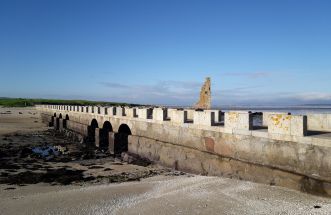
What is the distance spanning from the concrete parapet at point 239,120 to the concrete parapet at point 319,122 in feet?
5.99

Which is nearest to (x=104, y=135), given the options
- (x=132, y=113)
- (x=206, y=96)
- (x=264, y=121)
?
(x=132, y=113)

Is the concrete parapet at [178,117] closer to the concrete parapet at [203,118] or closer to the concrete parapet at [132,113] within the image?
the concrete parapet at [203,118]

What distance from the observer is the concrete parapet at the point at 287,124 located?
24.2 ft

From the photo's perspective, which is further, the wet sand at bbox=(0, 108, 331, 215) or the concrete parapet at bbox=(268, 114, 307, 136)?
the concrete parapet at bbox=(268, 114, 307, 136)

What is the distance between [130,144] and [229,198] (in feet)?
29.1

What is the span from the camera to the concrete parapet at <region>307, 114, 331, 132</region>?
912 centimetres

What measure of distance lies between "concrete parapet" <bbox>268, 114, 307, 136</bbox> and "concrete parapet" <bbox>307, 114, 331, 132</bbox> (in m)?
1.85

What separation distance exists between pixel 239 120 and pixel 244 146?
2.26 feet

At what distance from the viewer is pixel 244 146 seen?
8859 mm

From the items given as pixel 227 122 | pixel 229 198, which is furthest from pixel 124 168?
pixel 229 198

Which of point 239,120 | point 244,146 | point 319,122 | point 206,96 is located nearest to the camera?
point 244,146

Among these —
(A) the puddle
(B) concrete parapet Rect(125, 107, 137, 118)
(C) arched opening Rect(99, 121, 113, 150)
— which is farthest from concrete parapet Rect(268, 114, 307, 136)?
(C) arched opening Rect(99, 121, 113, 150)

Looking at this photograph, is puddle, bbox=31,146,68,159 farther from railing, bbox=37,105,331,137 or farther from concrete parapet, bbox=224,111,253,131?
concrete parapet, bbox=224,111,253,131

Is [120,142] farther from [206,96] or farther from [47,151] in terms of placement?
[206,96]
